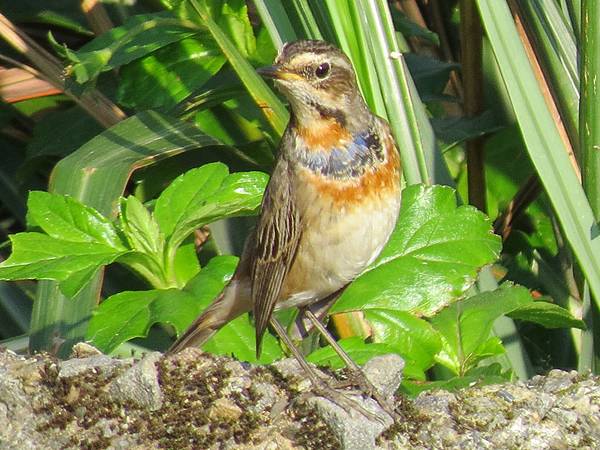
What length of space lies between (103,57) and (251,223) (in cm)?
96

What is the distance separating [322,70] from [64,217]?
0.77 meters

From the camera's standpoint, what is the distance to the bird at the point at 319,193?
10.3ft

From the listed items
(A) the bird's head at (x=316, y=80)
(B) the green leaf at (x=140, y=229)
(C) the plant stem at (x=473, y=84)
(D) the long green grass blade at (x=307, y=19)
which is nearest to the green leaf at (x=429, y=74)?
(C) the plant stem at (x=473, y=84)

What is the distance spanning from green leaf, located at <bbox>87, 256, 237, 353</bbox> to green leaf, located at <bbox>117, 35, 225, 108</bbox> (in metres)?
0.84

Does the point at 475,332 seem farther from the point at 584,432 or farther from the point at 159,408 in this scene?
the point at 159,408

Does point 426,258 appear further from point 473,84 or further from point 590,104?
point 473,84

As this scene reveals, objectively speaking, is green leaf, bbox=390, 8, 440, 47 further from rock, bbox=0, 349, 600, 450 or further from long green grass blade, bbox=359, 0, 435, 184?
rock, bbox=0, 349, 600, 450

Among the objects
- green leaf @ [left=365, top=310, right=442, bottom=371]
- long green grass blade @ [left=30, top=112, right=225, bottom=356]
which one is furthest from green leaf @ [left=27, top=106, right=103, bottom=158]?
green leaf @ [left=365, top=310, right=442, bottom=371]

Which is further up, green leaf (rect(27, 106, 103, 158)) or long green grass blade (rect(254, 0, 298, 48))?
long green grass blade (rect(254, 0, 298, 48))

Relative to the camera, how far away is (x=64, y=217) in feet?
10.1

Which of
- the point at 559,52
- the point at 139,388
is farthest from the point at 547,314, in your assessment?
the point at 139,388

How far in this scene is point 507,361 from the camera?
378cm

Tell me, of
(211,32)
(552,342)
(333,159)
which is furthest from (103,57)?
(552,342)

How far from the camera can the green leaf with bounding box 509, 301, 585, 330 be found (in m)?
3.34
